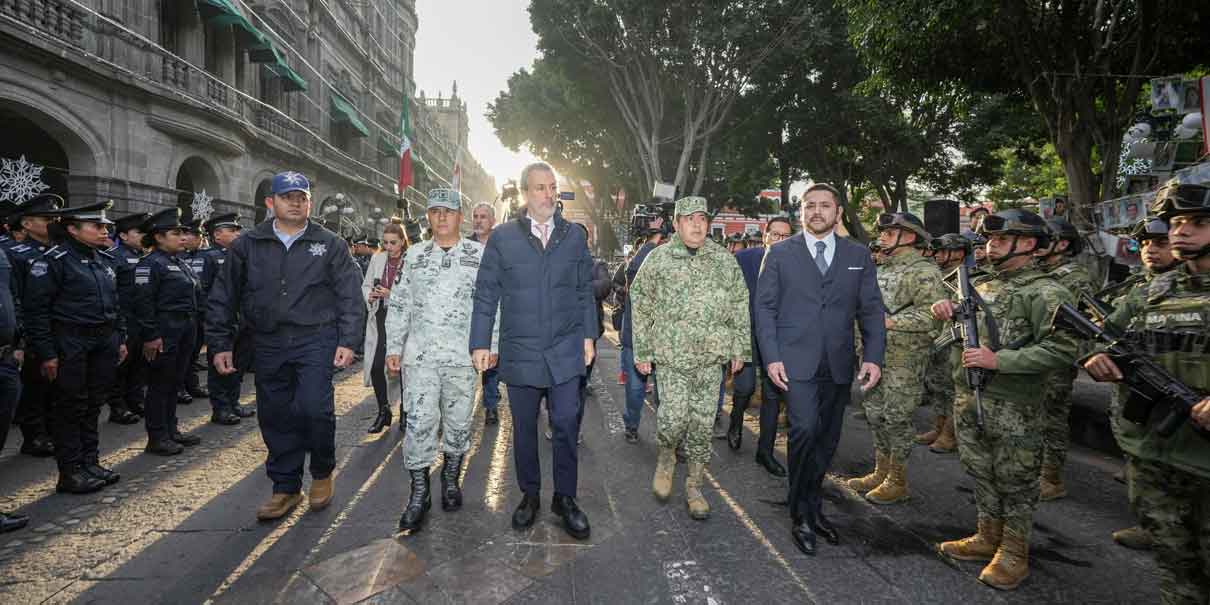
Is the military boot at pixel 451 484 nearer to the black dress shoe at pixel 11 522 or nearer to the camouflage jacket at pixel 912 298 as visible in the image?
the black dress shoe at pixel 11 522

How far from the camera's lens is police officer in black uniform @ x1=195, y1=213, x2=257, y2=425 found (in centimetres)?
613

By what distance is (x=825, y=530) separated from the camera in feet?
11.7

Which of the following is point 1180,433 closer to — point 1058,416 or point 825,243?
point 825,243

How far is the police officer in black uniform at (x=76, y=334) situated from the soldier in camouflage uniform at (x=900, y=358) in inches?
234

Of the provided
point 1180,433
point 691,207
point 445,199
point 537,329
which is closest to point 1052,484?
point 1180,433

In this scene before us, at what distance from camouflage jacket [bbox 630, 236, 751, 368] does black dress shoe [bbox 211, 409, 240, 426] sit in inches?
189

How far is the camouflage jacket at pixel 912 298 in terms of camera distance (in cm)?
451

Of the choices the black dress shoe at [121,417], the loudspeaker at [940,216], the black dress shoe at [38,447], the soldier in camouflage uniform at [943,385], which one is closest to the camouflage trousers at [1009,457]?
the soldier in camouflage uniform at [943,385]

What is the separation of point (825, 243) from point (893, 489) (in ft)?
6.72

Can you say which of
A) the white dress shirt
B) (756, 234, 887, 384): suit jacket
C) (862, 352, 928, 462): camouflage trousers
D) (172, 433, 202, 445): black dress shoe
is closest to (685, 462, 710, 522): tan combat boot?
(756, 234, 887, 384): suit jacket

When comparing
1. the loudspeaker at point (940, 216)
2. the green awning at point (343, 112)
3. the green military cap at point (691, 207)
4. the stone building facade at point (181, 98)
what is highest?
the green awning at point (343, 112)

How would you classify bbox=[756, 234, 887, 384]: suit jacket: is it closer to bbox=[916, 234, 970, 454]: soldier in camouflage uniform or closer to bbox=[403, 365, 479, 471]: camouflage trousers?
bbox=[403, 365, 479, 471]: camouflage trousers

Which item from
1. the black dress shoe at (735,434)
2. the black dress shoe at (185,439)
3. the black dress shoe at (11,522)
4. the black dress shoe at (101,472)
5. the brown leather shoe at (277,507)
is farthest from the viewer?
the black dress shoe at (735,434)

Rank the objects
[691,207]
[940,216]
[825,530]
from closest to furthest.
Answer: [825,530] < [691,207] < [940,216]
